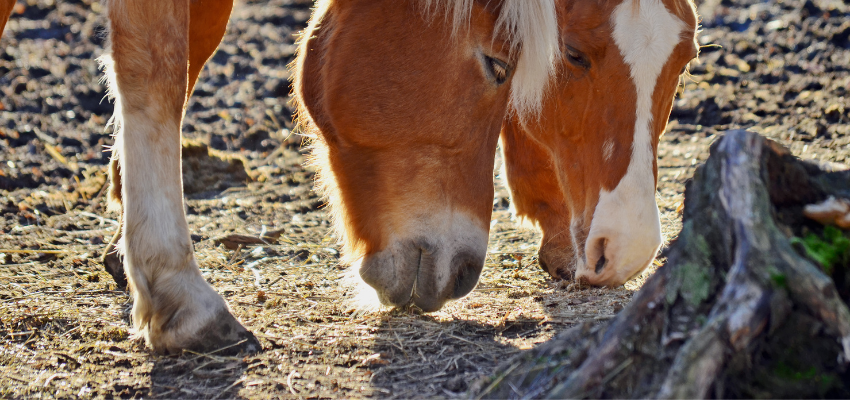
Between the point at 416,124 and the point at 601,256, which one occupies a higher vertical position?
the point at 416,124

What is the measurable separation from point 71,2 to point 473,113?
804cm

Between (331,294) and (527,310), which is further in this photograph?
(331,294)

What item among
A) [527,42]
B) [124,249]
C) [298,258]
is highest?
[527,42]

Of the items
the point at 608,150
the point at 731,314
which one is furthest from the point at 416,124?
the point at 731,314

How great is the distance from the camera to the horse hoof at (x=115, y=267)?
10.0ft

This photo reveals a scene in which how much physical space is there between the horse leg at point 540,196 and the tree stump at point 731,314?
1641 millimetres

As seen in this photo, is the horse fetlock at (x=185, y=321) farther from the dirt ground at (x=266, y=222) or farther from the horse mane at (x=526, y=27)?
the horse mane at (x=526, y=27)

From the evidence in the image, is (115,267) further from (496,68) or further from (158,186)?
(496,68)

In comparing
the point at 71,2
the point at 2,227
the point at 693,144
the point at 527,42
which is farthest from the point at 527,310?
the point at 71,2

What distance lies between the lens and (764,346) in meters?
1.31

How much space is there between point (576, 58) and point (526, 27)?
483 millimetres

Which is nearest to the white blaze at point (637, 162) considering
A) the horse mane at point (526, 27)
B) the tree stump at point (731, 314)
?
the horse mane at point (526, 27)

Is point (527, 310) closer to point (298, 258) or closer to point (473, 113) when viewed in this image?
point (473, 113)

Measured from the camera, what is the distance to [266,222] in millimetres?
4238
